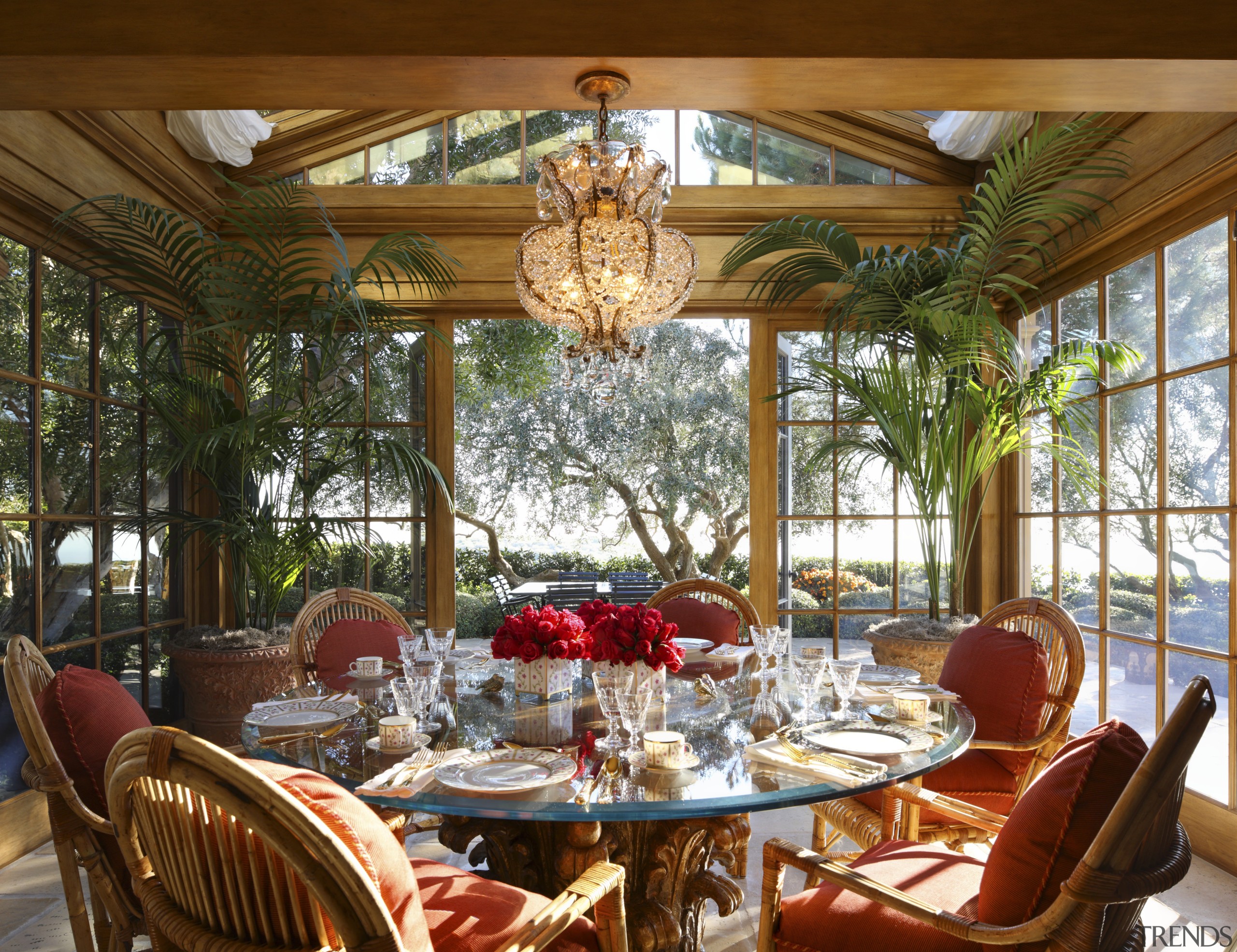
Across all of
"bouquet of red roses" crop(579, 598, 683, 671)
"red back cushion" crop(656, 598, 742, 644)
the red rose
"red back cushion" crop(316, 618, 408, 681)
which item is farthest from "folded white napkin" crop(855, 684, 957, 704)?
"red back cushion" crop(316, 618, 408, 681)

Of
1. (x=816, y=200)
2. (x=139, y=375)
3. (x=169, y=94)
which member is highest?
(x=816, y=200)

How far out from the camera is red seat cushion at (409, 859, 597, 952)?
1.38 metres

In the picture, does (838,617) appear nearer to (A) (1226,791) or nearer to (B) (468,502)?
(A) (1226,791)

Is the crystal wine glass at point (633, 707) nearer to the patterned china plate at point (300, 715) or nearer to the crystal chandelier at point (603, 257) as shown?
the patterned china plate at point (300, 715)

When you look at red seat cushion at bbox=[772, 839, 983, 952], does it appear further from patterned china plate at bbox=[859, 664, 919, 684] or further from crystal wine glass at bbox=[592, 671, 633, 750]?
patterned china plate at bbox=[859, 664, 919, 684]

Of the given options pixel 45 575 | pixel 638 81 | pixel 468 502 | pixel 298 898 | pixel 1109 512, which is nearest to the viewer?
pixel 298 898

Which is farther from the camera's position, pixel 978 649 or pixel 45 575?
pixel 45 575

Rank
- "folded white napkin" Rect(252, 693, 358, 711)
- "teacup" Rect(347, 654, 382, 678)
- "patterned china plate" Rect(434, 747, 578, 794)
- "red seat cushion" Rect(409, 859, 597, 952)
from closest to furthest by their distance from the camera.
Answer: "red seat cushion" Rect(409, 859, 597, 952) < "patterned china plate" Rect(434, 747, 578, 794) < "folded white napkin" Rect(252, 693, 358, 711) < "teacup" Rect(347, 654, 382, 678)

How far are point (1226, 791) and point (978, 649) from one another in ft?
3.85

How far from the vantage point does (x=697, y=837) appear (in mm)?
1894

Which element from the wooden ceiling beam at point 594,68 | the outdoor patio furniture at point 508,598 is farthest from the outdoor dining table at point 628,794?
the outdoor patio furniture at point 508,598

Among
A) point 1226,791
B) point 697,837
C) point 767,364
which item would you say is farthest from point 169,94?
point 1226,791

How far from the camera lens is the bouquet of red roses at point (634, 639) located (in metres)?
1.90

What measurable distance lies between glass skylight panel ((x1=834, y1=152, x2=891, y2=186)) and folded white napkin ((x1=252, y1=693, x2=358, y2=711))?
11.1 ft
